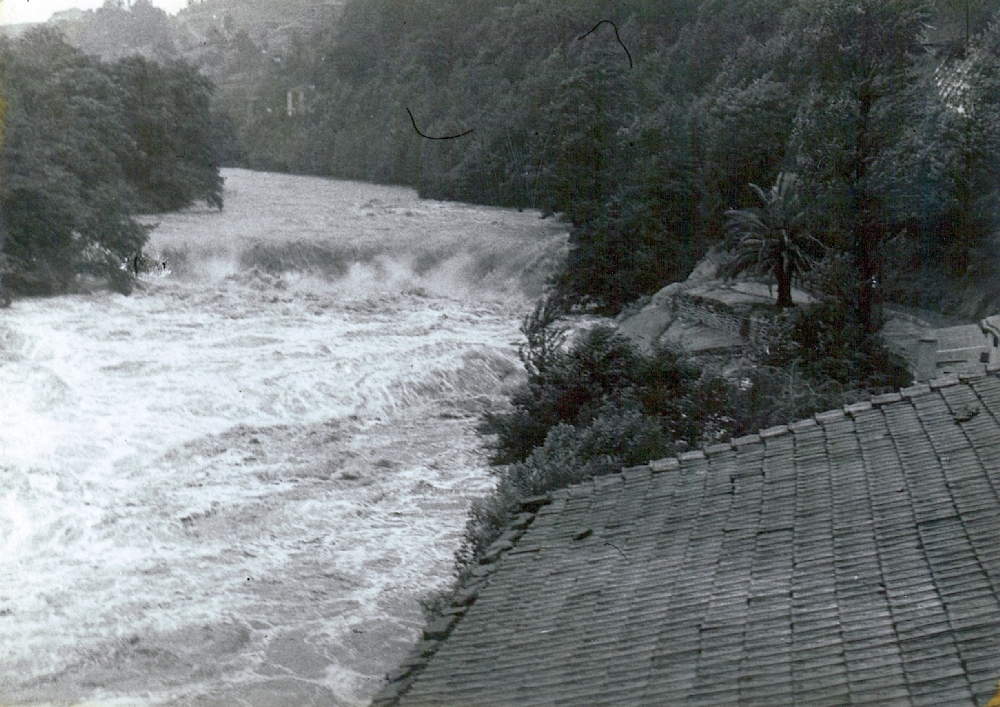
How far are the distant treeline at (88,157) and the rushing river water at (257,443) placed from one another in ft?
2.58

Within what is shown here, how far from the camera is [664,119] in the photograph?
2892cm

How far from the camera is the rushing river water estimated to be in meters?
15.9

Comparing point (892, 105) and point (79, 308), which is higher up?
point (892, 105)

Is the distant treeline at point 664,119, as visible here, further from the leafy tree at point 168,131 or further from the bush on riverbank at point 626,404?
the bush on riverbank at point 626,404

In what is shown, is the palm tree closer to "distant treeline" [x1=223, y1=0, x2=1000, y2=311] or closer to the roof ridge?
"distant treeline" [x1=223, y1=0, x2=1000, y2=311]

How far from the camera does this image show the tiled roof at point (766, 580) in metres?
6.51

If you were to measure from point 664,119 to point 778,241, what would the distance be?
470 centimetres

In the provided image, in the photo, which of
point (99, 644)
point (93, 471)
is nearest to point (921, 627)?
point (99, 644)

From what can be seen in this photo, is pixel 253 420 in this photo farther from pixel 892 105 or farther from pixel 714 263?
pixel 892 105

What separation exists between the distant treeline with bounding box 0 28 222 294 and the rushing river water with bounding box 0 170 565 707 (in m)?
0.79

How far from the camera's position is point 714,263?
28969 mm

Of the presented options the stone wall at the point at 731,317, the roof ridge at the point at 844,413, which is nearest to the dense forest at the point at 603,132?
the stone wall at the point at 731,317

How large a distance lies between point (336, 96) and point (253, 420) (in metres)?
10.1

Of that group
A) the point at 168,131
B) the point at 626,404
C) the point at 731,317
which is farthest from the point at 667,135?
the point at 168,131
